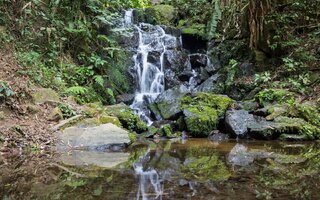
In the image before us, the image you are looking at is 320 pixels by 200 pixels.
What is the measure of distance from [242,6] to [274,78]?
7.24 ft

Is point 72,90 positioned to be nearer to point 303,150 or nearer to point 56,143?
point 56,143

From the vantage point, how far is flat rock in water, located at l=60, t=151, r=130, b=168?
13.6 ft

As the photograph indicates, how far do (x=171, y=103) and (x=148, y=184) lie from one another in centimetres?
562

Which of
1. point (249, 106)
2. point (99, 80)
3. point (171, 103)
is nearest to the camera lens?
point (249, 106)

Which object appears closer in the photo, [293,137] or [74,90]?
[293,137]

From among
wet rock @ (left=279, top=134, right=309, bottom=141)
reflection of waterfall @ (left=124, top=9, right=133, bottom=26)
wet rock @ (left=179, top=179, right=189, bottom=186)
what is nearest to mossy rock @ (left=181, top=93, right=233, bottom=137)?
wet rock @ (left=279, top=134, right=309, bottom=141)

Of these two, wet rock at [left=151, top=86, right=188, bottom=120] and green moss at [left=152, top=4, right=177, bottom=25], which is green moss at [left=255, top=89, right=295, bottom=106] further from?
green moss at [left=152, top=4, right=177, bottom=25]

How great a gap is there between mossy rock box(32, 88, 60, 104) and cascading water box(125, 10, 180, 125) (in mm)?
2737

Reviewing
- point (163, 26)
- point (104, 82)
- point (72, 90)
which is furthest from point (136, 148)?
point (163, 26)

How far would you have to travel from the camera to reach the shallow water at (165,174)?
2748 mm

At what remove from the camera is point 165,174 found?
353cm

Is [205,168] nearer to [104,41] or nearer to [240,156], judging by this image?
[240,156]

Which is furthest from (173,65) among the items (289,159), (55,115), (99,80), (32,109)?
(289,159)

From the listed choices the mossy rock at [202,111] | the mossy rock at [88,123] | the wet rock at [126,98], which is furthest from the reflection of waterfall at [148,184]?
the wet rock at [126,98]
